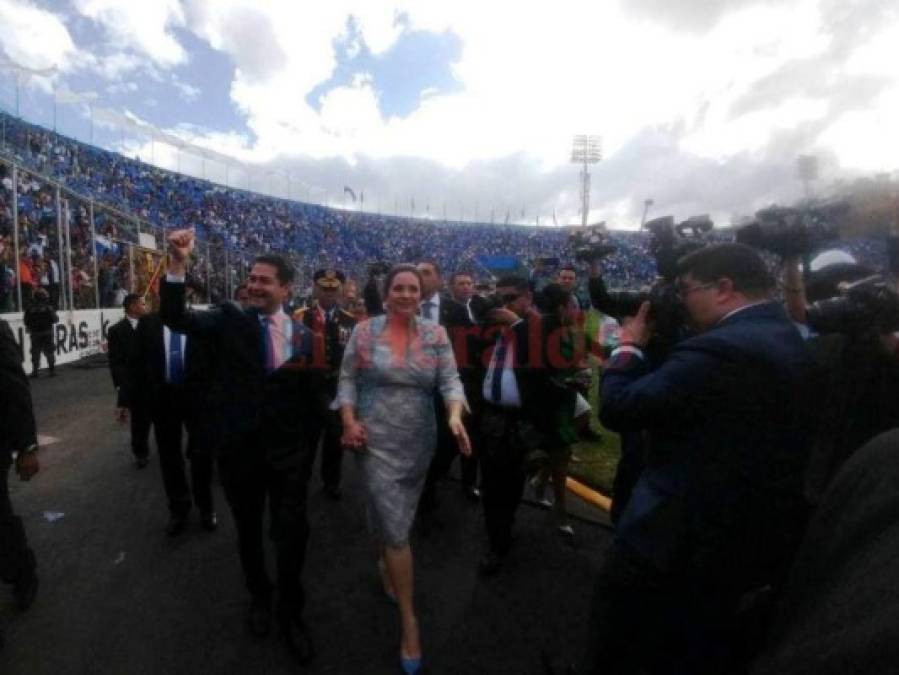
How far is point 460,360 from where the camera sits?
4.49 m

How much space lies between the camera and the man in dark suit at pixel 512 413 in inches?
139

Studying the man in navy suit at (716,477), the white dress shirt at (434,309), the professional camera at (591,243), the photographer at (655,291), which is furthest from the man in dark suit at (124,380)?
the man in navy suit at (716,477)

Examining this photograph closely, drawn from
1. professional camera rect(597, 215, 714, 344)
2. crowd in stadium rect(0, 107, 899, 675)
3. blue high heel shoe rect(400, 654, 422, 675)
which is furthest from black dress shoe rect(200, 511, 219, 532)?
professional camera rect(597, 215, 714, 344)

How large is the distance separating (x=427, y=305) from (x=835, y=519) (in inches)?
167

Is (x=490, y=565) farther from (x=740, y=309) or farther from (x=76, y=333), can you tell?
(x=76, y=333)

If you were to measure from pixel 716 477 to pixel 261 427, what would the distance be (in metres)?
2.16

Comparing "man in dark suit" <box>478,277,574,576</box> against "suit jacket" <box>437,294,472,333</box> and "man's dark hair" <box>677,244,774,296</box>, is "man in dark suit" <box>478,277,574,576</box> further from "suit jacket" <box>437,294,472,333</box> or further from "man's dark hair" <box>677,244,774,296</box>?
"man's dark hair" <box>677,244,774,296</box>

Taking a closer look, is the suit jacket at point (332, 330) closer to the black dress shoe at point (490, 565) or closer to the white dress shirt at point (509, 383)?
the white dress shirt at point (509, 383)

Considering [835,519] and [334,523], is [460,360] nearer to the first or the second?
[334,523]

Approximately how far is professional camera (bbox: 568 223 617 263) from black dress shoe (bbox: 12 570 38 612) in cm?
355

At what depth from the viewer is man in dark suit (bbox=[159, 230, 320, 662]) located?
2.79 metres

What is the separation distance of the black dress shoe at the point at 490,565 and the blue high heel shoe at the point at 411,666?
92 centimetres

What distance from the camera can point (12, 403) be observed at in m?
2.88

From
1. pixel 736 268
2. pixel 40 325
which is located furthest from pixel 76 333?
pixel 736 268
